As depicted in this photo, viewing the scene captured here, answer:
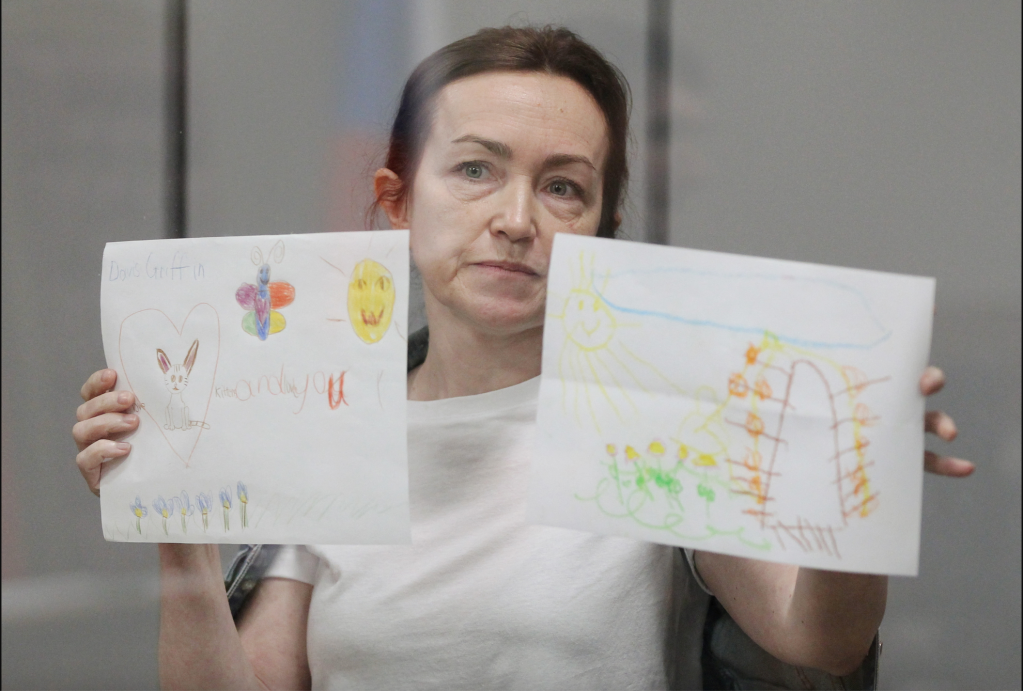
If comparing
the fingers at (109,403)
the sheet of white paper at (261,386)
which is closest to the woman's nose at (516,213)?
the sheet of white paper at (261,386)

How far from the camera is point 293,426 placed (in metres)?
0.73

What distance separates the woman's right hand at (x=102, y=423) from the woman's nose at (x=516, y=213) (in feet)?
1.25

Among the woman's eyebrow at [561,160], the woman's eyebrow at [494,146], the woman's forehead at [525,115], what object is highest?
the woman's forehead at [525,115]

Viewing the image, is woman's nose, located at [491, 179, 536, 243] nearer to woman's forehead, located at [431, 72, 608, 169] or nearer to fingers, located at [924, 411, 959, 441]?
woman's forehead, located at [431, 72, 608, 169]

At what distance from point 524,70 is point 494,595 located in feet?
1.61

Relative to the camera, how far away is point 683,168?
2.64 feet

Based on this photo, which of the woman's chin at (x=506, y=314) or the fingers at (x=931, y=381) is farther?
the woman's chin at (x=506, y=314)

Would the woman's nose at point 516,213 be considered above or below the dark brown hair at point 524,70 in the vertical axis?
below

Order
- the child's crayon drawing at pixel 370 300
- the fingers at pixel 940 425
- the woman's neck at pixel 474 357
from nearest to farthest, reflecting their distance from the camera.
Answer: the fingers at pixel 940 425 → the child's crayon drawing at pixel 370 300 → the woman's neck at pixel 474 357

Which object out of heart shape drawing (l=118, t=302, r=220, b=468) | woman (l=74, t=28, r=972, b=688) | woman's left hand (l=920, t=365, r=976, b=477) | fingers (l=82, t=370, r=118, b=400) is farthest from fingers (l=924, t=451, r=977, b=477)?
fingers (l=82, t=370, r=118, b=400)

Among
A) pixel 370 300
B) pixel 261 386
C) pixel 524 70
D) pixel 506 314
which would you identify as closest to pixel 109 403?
pixel 261 386

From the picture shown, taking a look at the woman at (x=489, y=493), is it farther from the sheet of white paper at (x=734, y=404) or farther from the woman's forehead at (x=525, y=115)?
the sheet of white paper at (x=734, y=404)

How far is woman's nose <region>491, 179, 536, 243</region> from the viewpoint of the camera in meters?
0.73

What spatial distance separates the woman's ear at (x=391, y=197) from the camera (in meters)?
0.81
